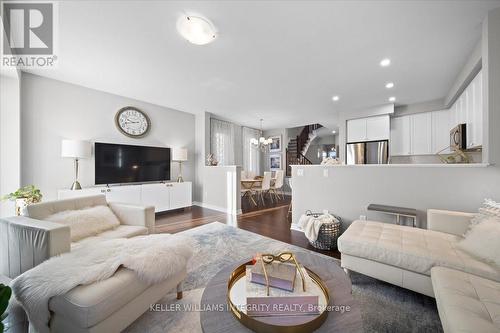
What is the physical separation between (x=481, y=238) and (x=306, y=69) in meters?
2.69

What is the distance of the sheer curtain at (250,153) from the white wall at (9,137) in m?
5.47

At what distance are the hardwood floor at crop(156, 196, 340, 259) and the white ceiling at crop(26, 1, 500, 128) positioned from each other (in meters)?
2.61

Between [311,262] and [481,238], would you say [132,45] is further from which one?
[481,238]

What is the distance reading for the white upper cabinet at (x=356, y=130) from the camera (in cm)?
501

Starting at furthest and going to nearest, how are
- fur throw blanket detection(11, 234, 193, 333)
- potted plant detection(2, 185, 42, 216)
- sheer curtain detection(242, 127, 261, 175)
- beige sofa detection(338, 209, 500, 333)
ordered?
sheer curtain detection(242, 127, 261, 175), potted plant detection(2, 185, 42, 216), fur throw blanket detection(11, 234, 193, 333), beige sofa detection(338, 209, 500, 333)

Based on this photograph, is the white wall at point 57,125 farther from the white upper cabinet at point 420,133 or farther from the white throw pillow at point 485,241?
the white upper cabinet at point 420,133

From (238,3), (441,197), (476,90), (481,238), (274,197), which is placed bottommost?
(274,197)

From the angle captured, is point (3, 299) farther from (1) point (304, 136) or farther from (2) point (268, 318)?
(1) point (304, 136)

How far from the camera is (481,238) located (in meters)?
1.41

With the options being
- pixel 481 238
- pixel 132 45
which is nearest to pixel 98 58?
pixel 132 45

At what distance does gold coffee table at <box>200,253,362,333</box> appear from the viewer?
0.80 m

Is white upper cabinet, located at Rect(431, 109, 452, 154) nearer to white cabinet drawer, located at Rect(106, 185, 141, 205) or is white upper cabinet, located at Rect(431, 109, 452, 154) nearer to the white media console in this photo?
the white media console

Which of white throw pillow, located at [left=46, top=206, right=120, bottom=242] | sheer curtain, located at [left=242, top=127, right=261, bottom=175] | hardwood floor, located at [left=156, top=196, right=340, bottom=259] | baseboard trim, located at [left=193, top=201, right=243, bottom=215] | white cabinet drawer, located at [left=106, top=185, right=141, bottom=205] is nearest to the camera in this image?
white throw pillow, located at [left=46, top=206, right=120, bottom=242]

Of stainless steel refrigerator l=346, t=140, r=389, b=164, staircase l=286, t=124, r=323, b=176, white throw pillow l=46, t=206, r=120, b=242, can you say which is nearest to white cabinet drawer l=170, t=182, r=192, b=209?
white throw pillow l=46, t=206, r=120, b=242
